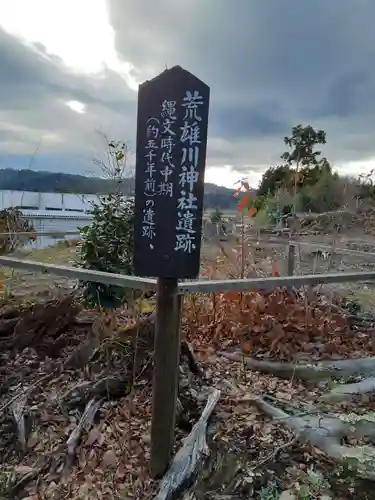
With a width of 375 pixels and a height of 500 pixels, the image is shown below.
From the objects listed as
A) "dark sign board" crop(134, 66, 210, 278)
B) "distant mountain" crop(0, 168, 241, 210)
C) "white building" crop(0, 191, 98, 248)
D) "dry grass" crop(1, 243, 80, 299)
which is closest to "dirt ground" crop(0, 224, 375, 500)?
"dry grass" crop(1, 243, 80, 299)

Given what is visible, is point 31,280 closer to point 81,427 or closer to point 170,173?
point 81,427

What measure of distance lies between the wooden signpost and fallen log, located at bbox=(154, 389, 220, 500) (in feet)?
1.74

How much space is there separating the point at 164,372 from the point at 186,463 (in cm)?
46

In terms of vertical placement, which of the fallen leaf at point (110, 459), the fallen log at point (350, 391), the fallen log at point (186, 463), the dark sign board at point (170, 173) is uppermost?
the dark sign board at point (170, 173)

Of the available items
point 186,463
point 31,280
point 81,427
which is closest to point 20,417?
point 81,427

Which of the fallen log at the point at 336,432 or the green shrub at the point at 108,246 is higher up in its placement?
the green shrub at the point at 108,246

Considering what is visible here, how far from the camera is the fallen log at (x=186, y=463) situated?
1847 millimetres

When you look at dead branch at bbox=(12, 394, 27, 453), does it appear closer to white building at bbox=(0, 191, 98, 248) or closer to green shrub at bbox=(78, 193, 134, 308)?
green shrub at bbox=(78, 193, 134, 308)

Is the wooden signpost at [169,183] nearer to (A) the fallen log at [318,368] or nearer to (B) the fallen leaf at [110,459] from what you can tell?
(B) the fallen leaf at [110,459]

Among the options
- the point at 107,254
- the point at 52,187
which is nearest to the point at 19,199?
the point at 52,187

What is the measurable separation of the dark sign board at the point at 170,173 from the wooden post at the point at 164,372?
115 mm

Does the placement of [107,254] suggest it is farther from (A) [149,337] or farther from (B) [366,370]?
(B) [366,370]

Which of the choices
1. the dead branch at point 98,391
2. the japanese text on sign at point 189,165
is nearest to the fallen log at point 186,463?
the dead branch at point 98,391

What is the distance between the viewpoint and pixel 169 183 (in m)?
1.80
